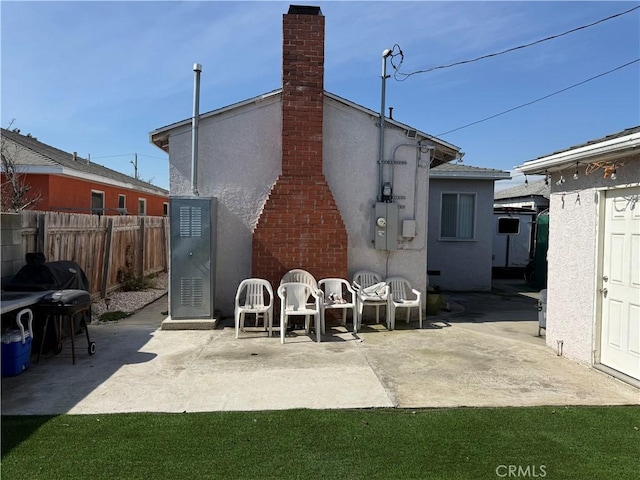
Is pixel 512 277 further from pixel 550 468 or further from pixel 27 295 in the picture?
pixel 27 295

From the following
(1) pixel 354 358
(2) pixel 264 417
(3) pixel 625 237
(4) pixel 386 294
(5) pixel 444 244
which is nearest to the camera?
(2) pixel 264 417

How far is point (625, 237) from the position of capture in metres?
5.22

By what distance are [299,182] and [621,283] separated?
16.2 feet

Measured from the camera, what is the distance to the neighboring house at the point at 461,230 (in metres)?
12.4

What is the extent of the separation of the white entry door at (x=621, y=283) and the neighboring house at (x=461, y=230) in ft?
22.9

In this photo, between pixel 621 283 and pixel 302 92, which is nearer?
pixel 621 283

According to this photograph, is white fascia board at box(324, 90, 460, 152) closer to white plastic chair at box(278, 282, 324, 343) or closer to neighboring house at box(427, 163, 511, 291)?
white plastic chair at box(278, 282, 324, 343)

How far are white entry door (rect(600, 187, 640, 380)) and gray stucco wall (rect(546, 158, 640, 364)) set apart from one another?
10cm

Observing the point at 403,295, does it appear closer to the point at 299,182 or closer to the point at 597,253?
the point at 299,182

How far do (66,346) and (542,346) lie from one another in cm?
690

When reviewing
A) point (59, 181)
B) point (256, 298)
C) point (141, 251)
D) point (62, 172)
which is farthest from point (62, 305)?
point (59, 181)

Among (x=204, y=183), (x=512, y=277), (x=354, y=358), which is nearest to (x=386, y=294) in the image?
(x=354, y=358)

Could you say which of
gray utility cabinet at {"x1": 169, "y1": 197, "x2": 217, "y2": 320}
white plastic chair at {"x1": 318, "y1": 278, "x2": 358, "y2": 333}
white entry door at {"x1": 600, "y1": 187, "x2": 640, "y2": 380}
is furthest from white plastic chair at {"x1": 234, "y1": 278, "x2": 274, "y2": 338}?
white entry door at {"x1": 600, "y1": 187, "x2": 640, "y2": 380}

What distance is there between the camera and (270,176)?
8.23 m
